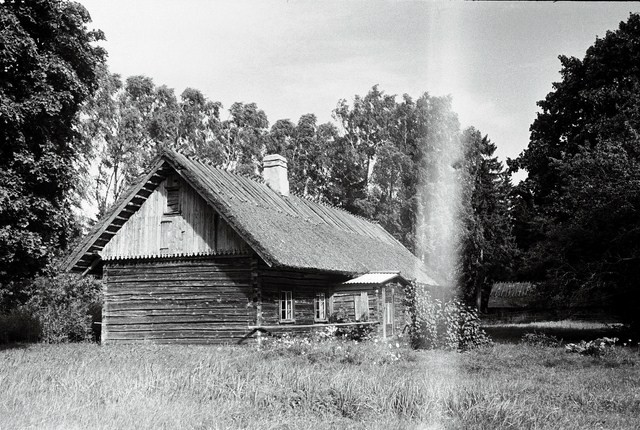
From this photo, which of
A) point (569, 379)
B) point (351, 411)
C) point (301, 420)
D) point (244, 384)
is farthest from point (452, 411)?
point (569, 379)

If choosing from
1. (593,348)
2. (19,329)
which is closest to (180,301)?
(19,329)

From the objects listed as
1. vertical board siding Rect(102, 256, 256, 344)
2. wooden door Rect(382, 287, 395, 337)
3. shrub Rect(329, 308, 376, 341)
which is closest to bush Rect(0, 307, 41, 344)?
vertical board siding Rect(102, 256, 256, 344)

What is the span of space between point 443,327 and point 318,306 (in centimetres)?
557

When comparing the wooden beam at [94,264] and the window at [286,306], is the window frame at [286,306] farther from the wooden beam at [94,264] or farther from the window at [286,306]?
the wooden beam at [94,264]

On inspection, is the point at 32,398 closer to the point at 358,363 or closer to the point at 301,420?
the point at 301,420

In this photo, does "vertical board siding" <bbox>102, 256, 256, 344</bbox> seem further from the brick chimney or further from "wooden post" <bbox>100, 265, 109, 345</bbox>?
the brick chimney

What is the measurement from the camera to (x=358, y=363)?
14734 millimetres

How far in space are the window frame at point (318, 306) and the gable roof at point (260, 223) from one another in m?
1.62

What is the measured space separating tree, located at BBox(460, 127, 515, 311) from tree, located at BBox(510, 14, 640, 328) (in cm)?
874

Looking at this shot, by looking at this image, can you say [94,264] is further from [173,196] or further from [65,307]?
[173,196]

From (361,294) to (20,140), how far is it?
44.4 ft

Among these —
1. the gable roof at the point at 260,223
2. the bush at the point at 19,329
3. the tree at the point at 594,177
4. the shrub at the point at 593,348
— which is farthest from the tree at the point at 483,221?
the bush at the point at 19,329

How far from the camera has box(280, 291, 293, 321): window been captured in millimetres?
21411

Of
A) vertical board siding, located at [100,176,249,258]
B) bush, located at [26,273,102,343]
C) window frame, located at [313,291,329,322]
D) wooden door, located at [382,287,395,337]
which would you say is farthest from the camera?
wooden door, located at [382,287,395,337]
